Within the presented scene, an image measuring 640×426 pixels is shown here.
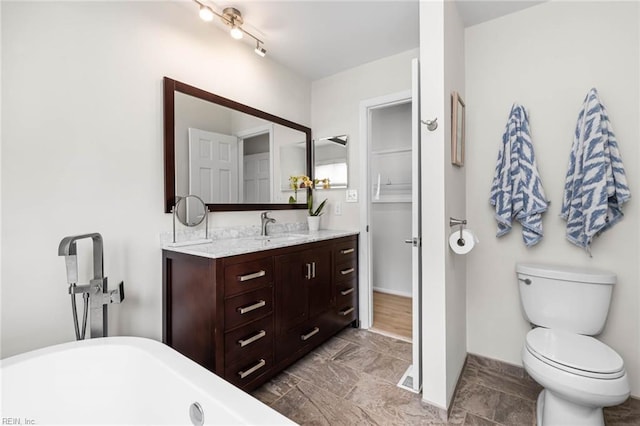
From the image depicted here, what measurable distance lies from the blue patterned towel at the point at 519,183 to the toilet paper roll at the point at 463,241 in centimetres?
51

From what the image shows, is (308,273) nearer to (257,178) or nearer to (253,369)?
(253,369)

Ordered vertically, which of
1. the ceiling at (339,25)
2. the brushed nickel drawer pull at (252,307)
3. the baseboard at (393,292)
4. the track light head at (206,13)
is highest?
the ceiling at (339,25)

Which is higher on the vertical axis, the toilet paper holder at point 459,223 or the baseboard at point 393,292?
the toilet paper holder at point 459,223

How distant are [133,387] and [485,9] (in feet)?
9.50

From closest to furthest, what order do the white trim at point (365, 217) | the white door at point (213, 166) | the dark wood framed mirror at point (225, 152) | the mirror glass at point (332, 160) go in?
the dark wood framed mirror at point (225, 152), the white door at point (213, 166), the white trim at point (365, 217), the mirror glass at point (332, 160)

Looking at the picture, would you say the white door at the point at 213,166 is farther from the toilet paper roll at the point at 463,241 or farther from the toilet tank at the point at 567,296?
the toilet tank at the point at 567,296

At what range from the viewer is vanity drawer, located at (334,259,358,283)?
2.41 meters

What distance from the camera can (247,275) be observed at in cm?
165

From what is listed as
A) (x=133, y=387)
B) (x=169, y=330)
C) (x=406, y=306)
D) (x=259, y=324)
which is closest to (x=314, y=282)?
(x=259, y=324)

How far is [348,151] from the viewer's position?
276 centimetres

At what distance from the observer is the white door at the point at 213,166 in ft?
6.40

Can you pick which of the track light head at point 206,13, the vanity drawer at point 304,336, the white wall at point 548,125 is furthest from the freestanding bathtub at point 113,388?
the white wall at point 548,125

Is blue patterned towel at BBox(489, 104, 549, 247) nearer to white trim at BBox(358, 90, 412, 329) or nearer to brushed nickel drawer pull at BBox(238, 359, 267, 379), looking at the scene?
white trim at BBox(358, 90, 412, 329)

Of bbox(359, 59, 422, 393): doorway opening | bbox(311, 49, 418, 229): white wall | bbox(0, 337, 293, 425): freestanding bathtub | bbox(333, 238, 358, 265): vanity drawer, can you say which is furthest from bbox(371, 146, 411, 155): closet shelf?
bbox(0, 337, 293, 425): freestanding bathtub
